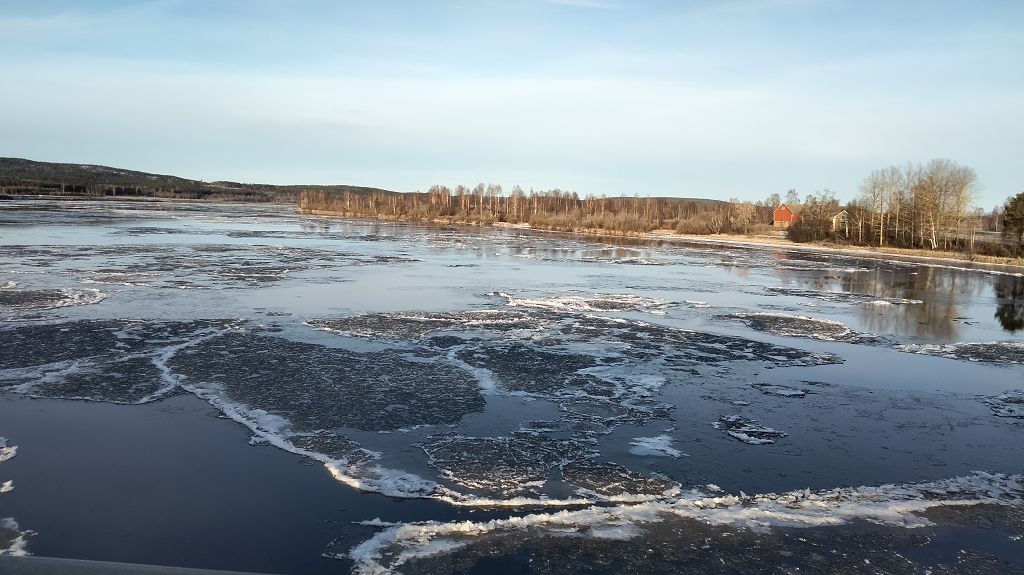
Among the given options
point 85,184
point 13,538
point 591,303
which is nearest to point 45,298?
point 13,538

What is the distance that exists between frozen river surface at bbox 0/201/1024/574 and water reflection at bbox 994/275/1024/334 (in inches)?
29.1

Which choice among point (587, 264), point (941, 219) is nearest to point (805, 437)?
point (587, 264)

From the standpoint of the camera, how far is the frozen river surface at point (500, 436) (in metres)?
4.52

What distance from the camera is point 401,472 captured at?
5.67m

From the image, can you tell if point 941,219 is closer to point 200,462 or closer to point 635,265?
point 635,265

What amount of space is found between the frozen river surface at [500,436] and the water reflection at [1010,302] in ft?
2.42

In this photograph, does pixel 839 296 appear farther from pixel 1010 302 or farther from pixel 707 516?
pixel 707 516

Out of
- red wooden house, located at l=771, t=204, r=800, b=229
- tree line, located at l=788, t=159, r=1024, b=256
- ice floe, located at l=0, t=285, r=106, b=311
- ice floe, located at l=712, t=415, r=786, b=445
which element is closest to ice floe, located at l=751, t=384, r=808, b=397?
ice floe, located at l=712, t=415, r=786, b=445

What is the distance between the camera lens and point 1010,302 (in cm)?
1889

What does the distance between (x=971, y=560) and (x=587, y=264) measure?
2288cm

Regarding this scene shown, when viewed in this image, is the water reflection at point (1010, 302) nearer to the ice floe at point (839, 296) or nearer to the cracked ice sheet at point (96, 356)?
the ice floe at point (839, 296)

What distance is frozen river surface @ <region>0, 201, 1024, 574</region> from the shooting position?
452cm

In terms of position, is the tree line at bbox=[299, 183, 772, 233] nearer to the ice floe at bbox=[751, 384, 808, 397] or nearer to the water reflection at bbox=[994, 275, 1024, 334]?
the water reflection at bbox=[994, 275, 1024, 334]

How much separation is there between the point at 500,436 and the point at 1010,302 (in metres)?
18.6
